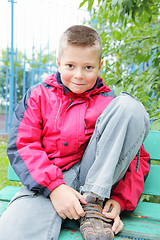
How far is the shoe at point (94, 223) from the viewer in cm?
115

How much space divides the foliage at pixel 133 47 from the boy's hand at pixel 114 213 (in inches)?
27.5

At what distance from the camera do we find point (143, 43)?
8.34ft

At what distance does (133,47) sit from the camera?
8.34ft

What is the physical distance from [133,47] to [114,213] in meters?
1.72

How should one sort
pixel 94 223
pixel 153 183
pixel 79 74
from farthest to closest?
pixel 153 183 < pixel 79 74 < pixel 94 223

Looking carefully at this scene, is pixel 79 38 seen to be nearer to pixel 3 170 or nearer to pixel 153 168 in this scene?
pixel 153 168

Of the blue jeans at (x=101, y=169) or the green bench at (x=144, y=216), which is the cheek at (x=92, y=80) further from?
the green bench at (x=144, y=216)

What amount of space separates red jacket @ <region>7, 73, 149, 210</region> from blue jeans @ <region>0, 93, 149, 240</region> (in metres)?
0.11

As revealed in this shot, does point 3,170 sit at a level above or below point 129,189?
below

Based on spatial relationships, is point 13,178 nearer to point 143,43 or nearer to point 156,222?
point 156,222

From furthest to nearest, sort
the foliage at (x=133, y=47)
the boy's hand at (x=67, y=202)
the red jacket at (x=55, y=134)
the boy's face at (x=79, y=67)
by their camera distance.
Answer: the foliage at (x=133, y=47), the boy's face at (x=79, y=67), the red jacket at (x=55, y=134), the boy's hand at (x=67, y=202)

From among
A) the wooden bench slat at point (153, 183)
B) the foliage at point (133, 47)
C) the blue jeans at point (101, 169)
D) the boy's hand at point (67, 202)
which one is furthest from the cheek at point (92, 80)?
the wooden bench slat at point (153, 183)

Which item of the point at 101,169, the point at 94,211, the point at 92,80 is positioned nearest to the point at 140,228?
the point at 94,211

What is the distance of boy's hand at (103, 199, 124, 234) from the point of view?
1.25 meters
